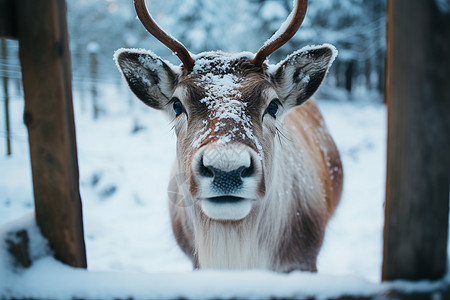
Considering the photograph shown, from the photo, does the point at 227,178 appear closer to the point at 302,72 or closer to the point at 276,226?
the point at 276,226

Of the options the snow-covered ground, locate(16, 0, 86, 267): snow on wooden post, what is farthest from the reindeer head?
locate(16, 0, 86, 267): snow on wooden post

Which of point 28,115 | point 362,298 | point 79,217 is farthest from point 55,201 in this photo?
point 362,298

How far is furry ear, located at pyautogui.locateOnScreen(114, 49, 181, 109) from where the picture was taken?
8.53 feet

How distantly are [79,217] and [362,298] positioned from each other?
115 centimetres

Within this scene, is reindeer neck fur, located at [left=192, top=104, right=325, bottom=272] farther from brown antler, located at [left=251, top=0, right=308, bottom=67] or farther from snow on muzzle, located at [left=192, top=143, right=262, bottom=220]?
brown antler, located at [left=251, top=0, right=308, bottom=67]

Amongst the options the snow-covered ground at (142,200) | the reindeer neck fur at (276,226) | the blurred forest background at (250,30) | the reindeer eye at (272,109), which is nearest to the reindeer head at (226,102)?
the reindeer eye at (272,109)

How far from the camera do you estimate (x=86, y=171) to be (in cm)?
679

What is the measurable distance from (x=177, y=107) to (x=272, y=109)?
30.5 inches

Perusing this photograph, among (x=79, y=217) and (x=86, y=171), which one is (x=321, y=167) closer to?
(x=79, y=217)

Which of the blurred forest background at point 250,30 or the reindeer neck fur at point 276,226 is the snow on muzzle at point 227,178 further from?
the blurred forest background at point 250,30

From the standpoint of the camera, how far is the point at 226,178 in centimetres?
177

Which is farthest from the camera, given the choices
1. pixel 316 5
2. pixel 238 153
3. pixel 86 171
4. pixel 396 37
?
pixel 316 5

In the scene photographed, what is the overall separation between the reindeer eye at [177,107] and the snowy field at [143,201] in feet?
0.98

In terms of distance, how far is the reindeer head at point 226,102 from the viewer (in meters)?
1.82
